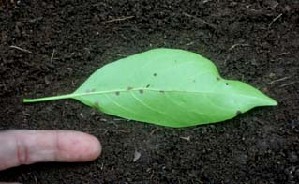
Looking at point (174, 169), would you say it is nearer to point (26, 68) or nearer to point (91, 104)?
point (91, 104)

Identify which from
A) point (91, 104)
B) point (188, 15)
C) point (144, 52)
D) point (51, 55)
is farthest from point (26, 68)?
point (188, 15)

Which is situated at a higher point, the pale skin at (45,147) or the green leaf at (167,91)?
the green leaf at (167,91)

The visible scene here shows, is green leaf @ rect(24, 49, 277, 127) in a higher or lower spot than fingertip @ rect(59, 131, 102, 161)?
higher
